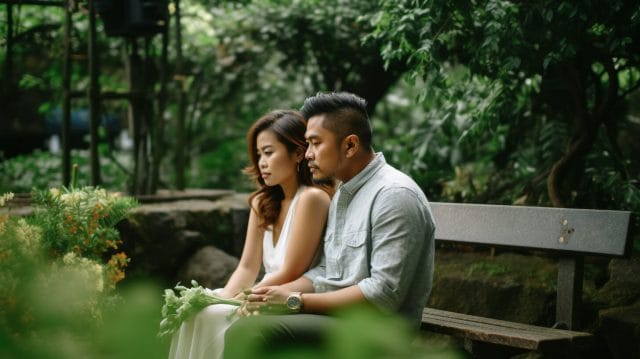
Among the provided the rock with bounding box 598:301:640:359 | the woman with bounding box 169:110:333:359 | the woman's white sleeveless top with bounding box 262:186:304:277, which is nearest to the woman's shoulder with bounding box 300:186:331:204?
the woman with bounding box 169:110:333:359

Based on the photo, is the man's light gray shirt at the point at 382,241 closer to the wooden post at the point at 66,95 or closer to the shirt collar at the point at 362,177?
the shirt collar at the point at 362,177

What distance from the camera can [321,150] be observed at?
132 inches

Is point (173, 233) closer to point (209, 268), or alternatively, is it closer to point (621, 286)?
point (209, 268)

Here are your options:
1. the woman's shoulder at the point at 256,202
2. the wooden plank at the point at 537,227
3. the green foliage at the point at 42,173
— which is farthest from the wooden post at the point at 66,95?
the wooden plank at the point at 537,227

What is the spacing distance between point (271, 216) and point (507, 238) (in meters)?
1.21

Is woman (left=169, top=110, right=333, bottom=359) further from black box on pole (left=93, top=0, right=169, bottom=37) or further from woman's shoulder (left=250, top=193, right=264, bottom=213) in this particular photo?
black box on pole (left=93, top=0, right=169, bottom=37)

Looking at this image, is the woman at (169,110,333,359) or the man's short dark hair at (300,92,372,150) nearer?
the man's short dark hair at (300,92,372,150)

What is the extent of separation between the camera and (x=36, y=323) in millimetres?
680

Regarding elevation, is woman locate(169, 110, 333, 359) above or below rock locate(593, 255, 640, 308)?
above

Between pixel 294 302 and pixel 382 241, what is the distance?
0.42m

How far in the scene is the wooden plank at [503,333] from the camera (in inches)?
129

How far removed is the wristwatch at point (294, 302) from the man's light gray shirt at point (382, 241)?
8.7 inches

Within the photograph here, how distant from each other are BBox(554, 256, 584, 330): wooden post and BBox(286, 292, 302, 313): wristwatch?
4.58 ft

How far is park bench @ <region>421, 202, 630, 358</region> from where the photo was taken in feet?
11.2
